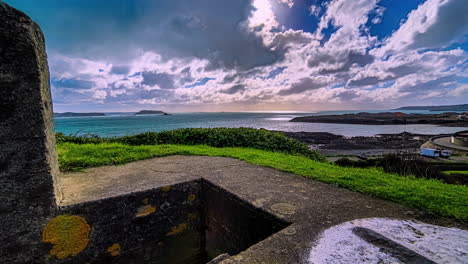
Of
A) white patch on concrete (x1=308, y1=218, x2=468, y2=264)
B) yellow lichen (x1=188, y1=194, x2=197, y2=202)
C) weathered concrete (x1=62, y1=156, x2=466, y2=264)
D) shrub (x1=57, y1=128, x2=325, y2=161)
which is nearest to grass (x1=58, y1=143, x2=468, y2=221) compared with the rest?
weathered concrete (x1=62, y1=156, x2=466, y2=264)

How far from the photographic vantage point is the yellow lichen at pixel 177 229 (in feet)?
8.79

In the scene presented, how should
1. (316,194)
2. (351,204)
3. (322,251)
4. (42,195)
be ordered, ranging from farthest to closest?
(316,194) < (351,204) < (42,195) < (322,251)

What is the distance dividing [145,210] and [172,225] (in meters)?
0.46

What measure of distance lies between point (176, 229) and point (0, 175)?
5.98 ft

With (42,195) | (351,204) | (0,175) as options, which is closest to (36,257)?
(42,195)

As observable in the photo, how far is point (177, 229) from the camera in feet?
8.93

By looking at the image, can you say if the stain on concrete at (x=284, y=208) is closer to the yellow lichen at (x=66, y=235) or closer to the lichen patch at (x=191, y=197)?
the lichen patch at (x=191, y=197)

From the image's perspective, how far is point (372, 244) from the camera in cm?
142

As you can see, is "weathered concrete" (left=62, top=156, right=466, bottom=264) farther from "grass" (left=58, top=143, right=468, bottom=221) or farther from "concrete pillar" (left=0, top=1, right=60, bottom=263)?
"concrete pillar" (left=0, top=1, right=60, bottom=263)

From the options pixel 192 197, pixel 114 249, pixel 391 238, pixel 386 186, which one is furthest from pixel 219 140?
pixel 391 238

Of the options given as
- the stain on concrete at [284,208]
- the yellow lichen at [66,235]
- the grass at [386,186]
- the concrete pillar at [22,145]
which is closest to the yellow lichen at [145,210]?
the yellow lichen at [66,235]

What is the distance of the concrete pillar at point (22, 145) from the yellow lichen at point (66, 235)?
0.07 metres

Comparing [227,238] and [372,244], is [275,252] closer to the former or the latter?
[372,244]

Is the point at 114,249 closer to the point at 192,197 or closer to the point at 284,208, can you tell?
the point at 192,197
